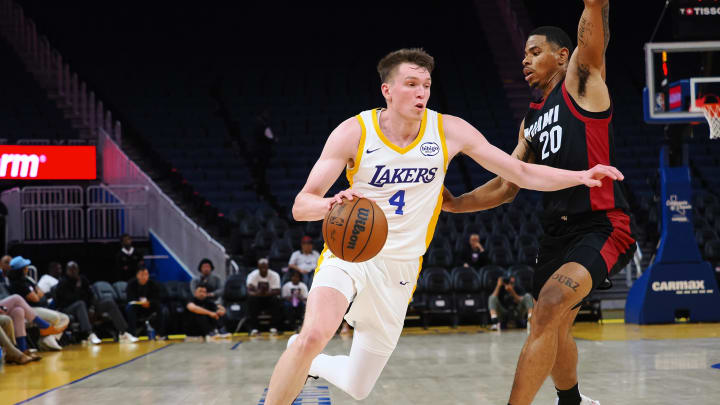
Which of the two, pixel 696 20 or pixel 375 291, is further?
pixel 696 20

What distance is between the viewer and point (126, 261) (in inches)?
569

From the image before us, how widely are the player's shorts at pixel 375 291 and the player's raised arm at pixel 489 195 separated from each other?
693 millimetres

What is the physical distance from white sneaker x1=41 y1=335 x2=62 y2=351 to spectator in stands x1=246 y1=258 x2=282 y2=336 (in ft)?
10.7

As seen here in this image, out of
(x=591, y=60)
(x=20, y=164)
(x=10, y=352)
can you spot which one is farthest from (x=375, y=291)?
(x=20, y=164)

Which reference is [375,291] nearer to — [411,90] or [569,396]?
[411,90]

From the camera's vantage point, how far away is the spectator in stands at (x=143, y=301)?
43.8ft

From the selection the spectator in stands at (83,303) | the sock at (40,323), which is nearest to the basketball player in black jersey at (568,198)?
the sock at (40,323)

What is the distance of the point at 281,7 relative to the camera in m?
24.8

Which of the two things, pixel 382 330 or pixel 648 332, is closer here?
pixel 382 330

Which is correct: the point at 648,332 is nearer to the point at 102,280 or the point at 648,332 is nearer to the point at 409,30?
the point at 102,280

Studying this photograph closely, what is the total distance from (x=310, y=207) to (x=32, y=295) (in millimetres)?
9283

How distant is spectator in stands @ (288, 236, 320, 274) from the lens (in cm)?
1411

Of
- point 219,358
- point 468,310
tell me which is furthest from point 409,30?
point 219,358

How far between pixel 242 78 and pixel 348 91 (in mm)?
3143
